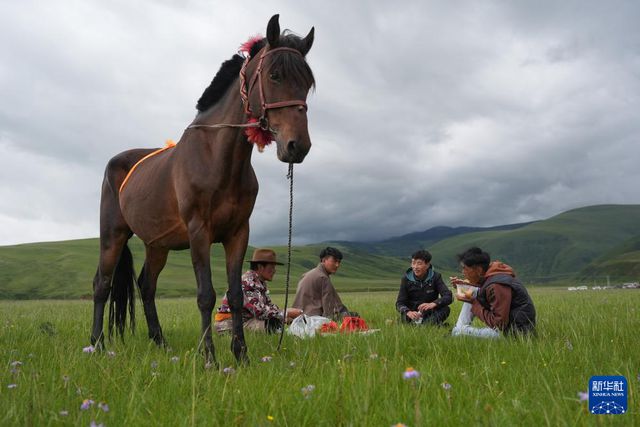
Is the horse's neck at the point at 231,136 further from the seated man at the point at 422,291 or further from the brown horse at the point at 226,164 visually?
the seated man at the point at 422,291

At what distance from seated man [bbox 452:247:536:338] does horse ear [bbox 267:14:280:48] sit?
4.54m

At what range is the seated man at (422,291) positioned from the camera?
10047mm

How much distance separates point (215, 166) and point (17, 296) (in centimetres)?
11693

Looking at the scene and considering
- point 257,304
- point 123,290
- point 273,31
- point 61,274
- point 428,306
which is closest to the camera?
point 273,31

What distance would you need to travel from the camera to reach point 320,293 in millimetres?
10805

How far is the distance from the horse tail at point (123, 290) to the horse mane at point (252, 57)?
3.32 m

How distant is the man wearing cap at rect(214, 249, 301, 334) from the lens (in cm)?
858

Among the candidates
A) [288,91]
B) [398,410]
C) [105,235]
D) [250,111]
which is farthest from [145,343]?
[398,410]

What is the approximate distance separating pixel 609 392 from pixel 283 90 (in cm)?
370

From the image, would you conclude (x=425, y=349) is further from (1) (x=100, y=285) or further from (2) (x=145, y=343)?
(1) (x=100, y=285)

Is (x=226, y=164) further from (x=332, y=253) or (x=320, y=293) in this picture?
(x=320, y=293)

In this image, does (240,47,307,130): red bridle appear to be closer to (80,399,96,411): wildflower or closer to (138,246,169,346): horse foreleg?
(80,399,96,411): wildflower

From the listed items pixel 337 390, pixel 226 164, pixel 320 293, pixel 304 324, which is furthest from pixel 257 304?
pixel 337 390

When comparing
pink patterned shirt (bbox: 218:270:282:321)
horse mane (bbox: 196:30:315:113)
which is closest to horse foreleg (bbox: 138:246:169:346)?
pink patterned shirt (bbox: 218:270:282:321)
